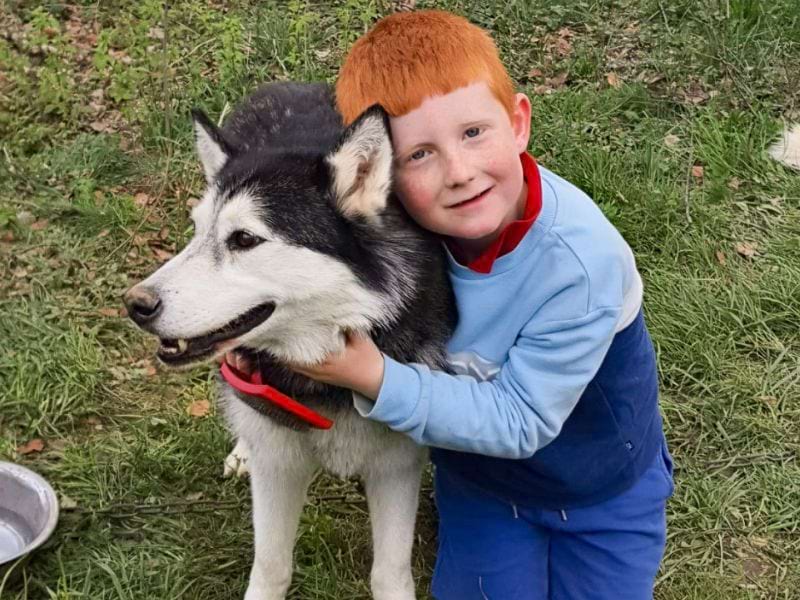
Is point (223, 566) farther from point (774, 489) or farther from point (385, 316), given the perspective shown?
point (774, 489)

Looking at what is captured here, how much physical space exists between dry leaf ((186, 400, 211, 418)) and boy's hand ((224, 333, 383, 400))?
61.2 inches

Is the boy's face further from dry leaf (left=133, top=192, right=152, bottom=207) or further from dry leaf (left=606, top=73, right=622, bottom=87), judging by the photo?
dry leaf (left=606, top=73, right=622, bottom=87)

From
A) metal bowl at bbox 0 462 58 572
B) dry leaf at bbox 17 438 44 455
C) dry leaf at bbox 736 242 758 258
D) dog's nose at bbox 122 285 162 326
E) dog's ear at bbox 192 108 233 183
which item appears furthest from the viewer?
dry leaf at bbox 736 242 758 258

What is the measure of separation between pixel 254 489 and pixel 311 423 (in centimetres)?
51

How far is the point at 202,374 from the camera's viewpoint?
12.4 ft

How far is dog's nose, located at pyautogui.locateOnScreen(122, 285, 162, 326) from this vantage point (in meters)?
1.90

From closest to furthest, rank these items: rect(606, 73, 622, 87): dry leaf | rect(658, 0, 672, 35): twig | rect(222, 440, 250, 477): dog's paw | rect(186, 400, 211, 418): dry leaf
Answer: rect(222, 440, 250, 477): dog's paw
rect(186, 400, 211, 418): dry leaf
rect(606, 73, 622, 87): dry leaf
rect(658, 0, 672, 35): twig

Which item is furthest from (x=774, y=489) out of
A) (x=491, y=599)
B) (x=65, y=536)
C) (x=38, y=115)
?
(x=38, y=115)

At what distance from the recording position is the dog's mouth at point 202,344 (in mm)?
1980

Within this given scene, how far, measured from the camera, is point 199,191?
15.3ft

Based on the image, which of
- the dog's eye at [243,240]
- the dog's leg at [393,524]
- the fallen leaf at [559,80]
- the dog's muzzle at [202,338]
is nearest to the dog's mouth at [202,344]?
the dog's muzzle at [202,338]

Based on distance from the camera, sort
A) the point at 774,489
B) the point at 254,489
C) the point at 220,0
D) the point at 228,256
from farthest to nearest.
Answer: the point at 220,0, the point at 774,489, the point at 254,489, the point at 228,256

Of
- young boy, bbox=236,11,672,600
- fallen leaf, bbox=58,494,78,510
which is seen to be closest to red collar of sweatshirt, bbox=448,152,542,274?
young boy, bbox=236,11,672,600

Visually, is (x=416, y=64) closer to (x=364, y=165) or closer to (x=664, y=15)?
(x=364, y=165)
